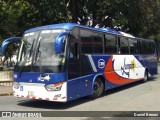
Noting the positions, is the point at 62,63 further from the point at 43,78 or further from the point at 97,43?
the point at 97,43

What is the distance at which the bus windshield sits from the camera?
33.9 ft

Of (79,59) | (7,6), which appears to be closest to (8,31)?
(7,6)

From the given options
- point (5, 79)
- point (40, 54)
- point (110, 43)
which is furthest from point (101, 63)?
point (5, 79)

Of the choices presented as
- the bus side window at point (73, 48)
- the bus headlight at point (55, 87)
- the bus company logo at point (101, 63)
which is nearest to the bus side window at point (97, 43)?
the bus company logo at point (101, 63)

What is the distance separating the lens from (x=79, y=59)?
11266 millimetres

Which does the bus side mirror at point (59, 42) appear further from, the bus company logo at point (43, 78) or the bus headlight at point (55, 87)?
the bus headlight at point (55, 87)

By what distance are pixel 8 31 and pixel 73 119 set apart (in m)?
13.0

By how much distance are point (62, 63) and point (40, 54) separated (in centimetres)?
86

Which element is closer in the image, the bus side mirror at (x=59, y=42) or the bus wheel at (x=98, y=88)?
the bus side mirror at (x=59, y=42)

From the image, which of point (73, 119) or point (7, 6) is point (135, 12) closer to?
point (7, 6)

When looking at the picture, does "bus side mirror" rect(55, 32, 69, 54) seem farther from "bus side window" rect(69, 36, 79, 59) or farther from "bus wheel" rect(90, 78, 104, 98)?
"bus wheel" rect(90, 78, 104, 98)

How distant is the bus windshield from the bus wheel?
270 cm

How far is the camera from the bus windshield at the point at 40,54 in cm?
1032

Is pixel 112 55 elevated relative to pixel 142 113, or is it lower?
elevated
